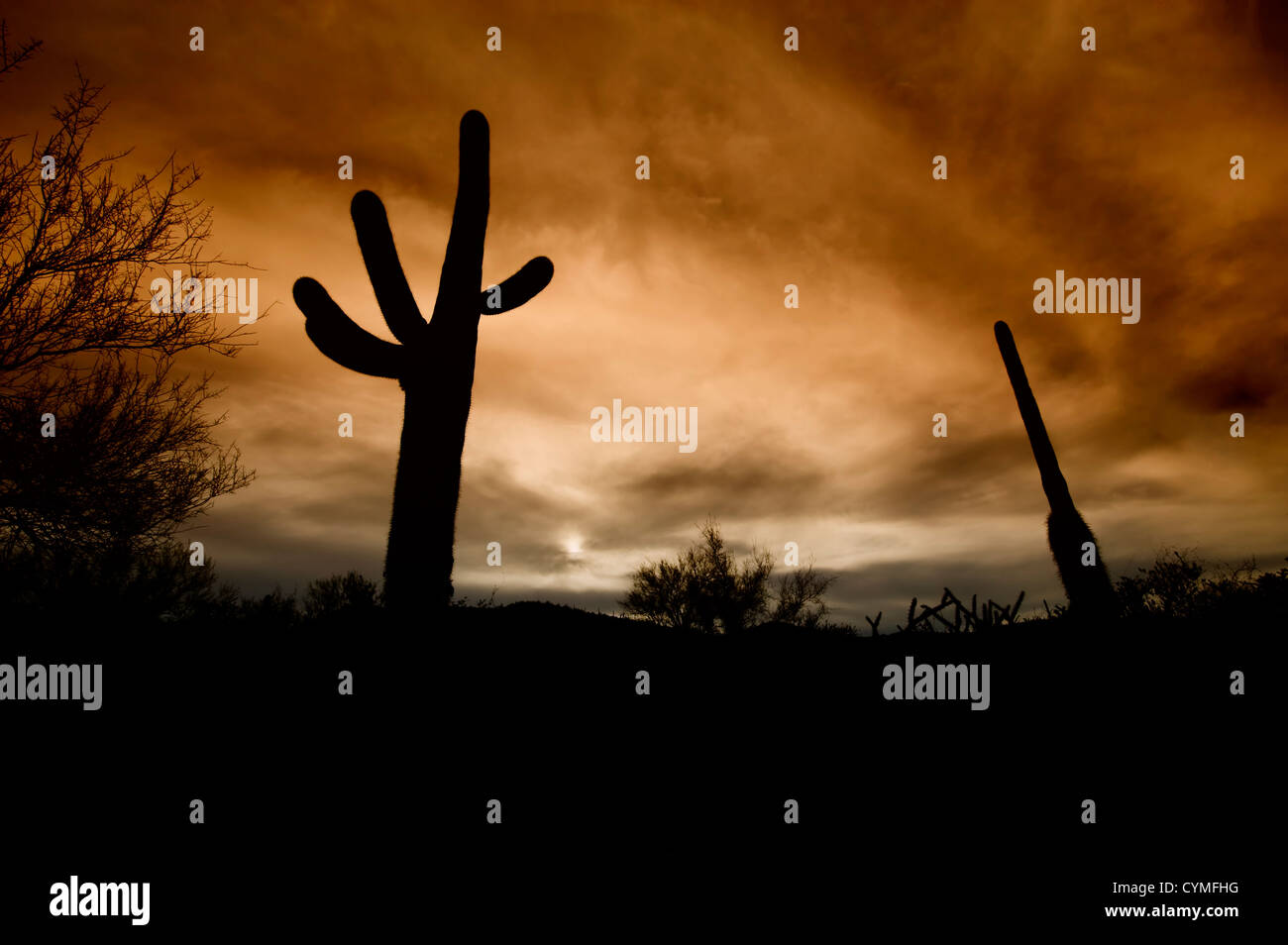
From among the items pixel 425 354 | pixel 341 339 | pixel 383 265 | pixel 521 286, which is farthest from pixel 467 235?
pixel 341 339

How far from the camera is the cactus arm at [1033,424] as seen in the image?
27.0 feet

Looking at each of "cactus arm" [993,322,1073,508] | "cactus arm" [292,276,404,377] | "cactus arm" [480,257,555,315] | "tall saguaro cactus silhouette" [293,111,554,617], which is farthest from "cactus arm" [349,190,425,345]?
"cactus arm" [993,322,1073,508]

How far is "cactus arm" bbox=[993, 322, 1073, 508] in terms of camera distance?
824 cm

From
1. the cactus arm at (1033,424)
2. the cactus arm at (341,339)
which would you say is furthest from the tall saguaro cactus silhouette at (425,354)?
the cactus arm at (1033,424)

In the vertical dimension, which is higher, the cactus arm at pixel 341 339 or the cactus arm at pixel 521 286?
the cactus arm at pixel 521 286

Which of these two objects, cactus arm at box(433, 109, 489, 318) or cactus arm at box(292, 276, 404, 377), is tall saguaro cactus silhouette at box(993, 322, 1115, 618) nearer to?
cactus arm at box(433, 109, 489, 318)

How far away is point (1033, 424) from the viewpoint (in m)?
8.54

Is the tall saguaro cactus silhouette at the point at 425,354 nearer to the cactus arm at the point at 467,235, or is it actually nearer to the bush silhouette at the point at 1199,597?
the cactus arm at the point at 467,235

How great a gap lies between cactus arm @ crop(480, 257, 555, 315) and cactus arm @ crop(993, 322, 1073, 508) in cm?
703

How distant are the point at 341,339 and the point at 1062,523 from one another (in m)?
8.87

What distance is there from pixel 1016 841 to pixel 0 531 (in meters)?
12.3

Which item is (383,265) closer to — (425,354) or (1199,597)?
(425,354)

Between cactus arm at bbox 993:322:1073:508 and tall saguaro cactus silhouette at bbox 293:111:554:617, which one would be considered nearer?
tall saguaro cactus silhouette at bbox 293:111:554:617
